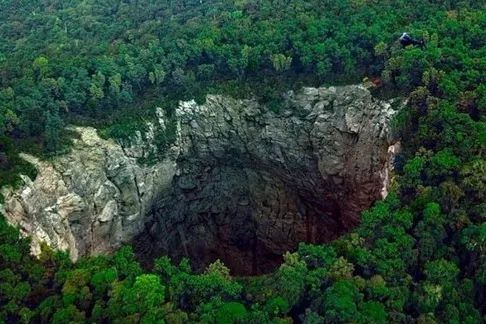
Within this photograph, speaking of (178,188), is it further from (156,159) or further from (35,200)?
(35,200)

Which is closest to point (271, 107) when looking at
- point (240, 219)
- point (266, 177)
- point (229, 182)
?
point (266, 177)

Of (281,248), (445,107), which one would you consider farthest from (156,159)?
(445,107)

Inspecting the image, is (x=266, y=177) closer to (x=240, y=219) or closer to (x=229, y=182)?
(x=229, y=182)

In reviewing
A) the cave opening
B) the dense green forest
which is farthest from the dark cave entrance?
the dense green forest

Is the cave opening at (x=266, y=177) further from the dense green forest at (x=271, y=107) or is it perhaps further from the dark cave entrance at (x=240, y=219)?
the dense green forest at (x=271, y=107)

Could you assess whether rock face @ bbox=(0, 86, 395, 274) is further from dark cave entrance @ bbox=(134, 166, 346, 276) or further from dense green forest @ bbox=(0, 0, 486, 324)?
dense green forest @ bbox=(0, 0, 486, 324)

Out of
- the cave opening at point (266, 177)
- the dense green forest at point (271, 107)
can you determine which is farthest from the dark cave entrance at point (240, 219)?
the dense green forest at point (271, 107)
